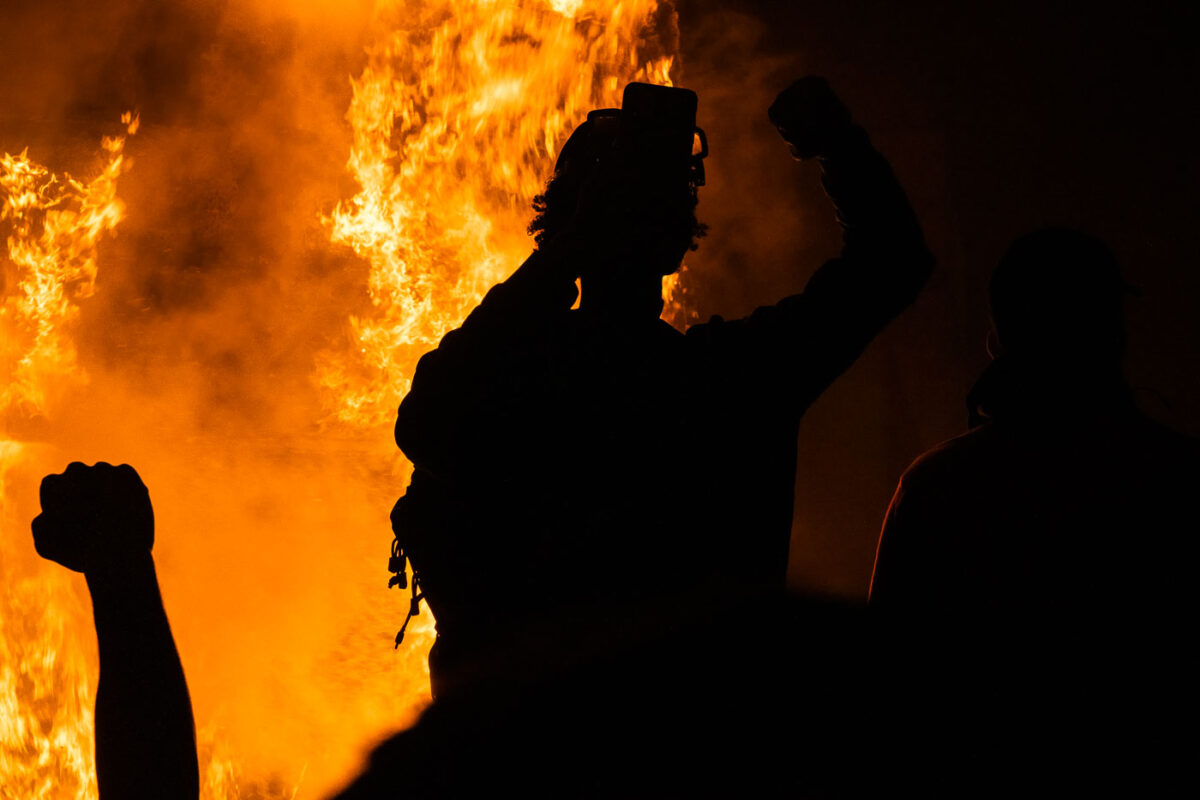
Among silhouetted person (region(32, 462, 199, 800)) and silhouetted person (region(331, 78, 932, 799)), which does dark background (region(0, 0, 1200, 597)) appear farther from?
silhouetted person (region(32, 462, 199, 800))

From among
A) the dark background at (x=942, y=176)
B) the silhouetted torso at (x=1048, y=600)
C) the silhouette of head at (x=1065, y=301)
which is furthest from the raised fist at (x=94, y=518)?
the dark background at (x=942, y=176)

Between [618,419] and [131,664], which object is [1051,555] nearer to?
[618,419]

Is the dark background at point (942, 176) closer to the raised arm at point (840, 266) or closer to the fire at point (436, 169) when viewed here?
the fire at point (436, 169)

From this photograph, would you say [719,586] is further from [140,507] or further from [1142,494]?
[140,507]

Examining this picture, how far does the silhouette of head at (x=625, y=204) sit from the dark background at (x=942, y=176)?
5.78 feet

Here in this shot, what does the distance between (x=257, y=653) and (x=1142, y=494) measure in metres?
4.21

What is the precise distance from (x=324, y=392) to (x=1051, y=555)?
3662mm

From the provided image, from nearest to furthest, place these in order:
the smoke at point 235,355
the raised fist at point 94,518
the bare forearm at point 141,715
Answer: the bare forearm at point 141,715 < the raised fist at point 94,518 < the smoke at point 235,355

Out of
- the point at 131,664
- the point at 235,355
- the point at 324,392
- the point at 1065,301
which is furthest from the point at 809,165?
the point at 131,664

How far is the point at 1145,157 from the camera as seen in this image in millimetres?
2393

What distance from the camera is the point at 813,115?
3.50 ft

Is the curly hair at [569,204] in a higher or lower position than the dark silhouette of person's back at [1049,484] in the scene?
higher

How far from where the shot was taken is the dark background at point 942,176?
2.37 m

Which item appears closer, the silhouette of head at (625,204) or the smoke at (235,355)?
the silhouette of head at (625,204)
